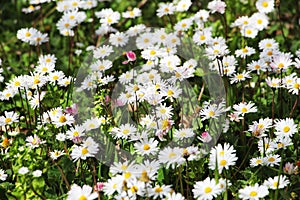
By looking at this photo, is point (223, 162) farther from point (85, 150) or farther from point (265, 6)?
point (265, 6)

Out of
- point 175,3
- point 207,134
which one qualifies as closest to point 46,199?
point 207,134

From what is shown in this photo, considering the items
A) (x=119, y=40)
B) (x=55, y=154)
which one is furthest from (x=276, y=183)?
(x=119, y=40)

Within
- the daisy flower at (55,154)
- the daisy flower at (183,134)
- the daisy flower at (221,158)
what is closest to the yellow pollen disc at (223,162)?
the daisy flower at (221,158)

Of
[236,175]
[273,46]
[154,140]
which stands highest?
[273,46]

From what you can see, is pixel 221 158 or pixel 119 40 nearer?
pixel 221 158

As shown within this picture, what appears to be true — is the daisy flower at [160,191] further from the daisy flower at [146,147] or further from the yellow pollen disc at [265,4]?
the yellow pollen disc at [265,4]

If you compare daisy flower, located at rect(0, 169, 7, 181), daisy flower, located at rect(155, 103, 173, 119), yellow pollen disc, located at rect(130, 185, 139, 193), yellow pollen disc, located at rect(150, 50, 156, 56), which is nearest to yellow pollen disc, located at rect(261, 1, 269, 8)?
yellow pollen disc, located at rect(150, 50, 156, 56)

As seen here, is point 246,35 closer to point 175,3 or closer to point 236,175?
point 175,3
